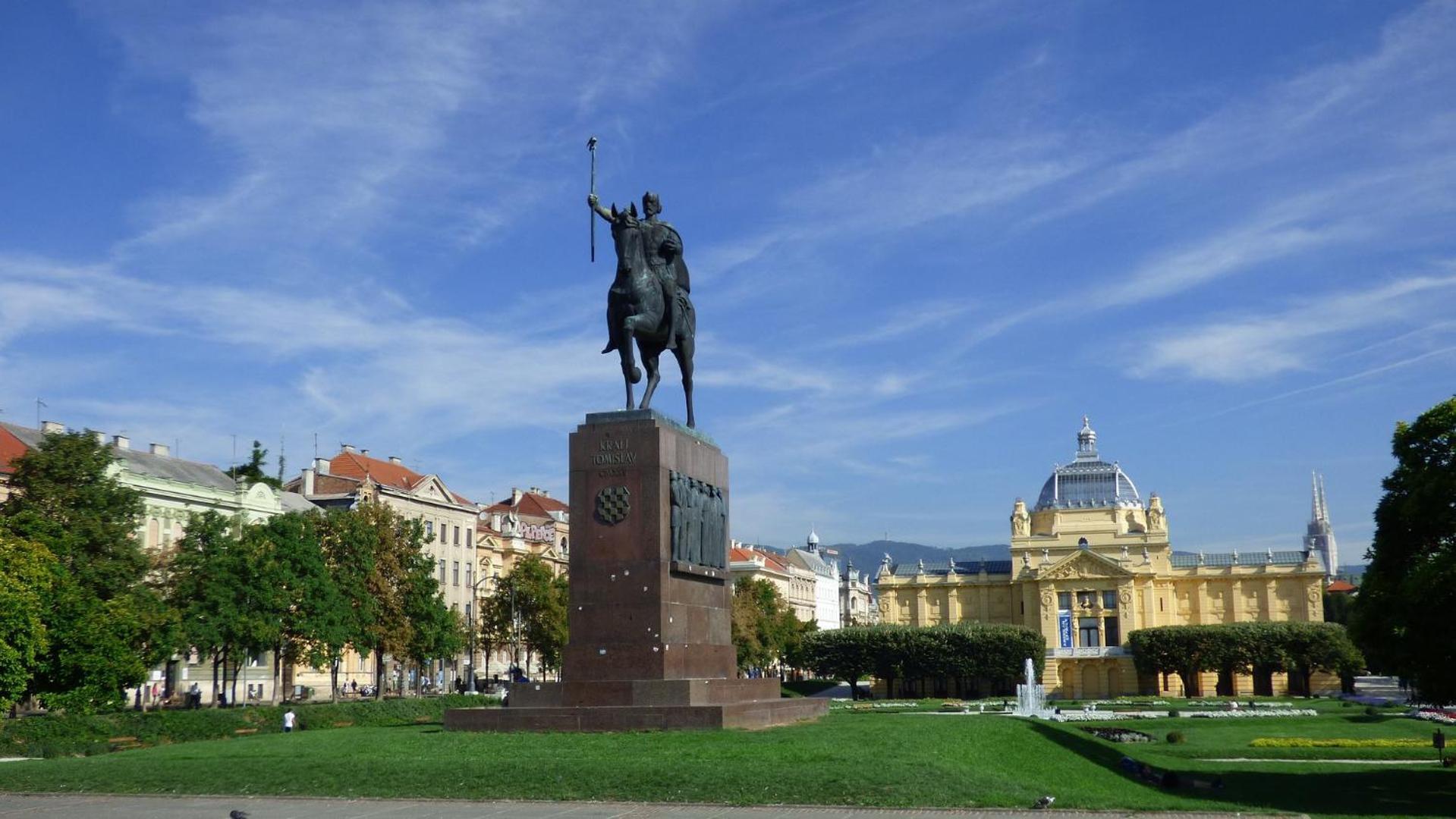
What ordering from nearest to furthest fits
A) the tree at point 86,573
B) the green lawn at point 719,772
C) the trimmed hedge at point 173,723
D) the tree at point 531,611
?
1. the green lawn at point 719,772
2. the trimmed hedge at point 173,723
3. the tree at point 86,573
4. the tree at point 531,611

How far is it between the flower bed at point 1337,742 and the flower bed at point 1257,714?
50.3 ft

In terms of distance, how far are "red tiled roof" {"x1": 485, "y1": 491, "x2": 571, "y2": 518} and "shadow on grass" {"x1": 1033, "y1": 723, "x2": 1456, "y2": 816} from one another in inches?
3228

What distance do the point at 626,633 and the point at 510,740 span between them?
2968mm

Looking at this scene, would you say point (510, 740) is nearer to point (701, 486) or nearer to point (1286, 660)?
point (701, 486)

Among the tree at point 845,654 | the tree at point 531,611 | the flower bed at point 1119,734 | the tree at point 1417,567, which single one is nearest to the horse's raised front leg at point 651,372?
the tree at point 1417,567

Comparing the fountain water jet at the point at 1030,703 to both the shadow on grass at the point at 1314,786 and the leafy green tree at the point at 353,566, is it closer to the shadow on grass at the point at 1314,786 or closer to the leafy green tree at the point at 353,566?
the shadow on grass at the point at 1314,786

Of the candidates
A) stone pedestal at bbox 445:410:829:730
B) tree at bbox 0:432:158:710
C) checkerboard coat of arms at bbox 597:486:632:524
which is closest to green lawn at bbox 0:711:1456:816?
stone pedestal at bbox 445:410:829:730

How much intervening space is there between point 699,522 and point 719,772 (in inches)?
309

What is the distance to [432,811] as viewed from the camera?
1972cm

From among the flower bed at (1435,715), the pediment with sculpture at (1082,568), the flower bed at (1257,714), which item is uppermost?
the pediment with sculpture at (1082,568)

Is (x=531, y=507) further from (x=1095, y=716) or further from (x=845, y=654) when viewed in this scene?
Result: (x=1095, y=716)

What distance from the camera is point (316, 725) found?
43.8m

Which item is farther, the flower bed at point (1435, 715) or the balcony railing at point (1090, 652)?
the balcony railing at point (1090, 652)

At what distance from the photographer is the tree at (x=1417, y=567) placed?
25.2 metres
